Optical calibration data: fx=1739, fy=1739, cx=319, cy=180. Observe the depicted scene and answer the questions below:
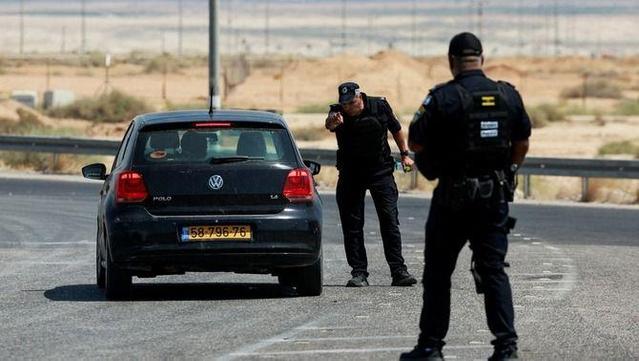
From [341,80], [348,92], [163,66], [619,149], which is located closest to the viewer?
[348,92]

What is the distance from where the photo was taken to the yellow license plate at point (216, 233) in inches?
527

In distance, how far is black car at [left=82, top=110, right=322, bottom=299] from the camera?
13.4m

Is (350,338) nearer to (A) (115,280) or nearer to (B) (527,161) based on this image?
(A) (115,280)

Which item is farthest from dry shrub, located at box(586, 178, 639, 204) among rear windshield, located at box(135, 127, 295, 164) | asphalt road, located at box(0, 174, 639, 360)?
rear windshield, located at box(135, 127, 295, 164)

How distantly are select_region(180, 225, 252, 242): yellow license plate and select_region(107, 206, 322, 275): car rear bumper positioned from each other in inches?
1.2

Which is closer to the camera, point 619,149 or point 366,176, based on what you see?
point 366,176

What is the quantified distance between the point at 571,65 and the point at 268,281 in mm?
100251

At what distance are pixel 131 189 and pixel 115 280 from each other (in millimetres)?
743

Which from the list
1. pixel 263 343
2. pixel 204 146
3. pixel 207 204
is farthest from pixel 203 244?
pixel 263 343

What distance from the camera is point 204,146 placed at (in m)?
13.7

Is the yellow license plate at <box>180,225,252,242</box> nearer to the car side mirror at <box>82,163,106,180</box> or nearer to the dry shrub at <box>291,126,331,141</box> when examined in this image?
the car side mirror at <box>82,163,106,180</box>

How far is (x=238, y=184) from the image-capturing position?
44.2ft

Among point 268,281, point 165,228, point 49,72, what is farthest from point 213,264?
point 49,72

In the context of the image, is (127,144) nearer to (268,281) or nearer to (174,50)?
(268,281)
